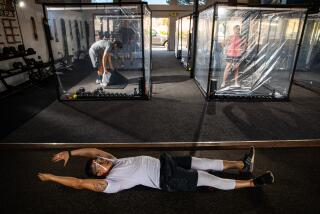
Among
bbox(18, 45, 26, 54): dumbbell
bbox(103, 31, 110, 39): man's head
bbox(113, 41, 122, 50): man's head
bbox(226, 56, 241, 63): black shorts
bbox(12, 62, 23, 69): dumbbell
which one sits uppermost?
bbox(103, 31, 110, 39): man's head

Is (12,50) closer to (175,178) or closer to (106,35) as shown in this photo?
(106,35)

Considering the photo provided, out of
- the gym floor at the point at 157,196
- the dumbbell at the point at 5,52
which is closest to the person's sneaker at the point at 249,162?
the gym floor at the point at 157,196

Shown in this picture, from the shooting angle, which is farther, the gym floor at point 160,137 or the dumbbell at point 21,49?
the dumbbell at point 21,49

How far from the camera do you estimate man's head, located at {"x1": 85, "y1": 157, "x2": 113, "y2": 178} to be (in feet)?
6.72

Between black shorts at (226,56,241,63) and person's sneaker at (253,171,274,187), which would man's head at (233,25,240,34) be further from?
person's sneaker at (253,171,274,187)

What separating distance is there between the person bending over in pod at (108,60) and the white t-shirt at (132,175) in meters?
3.94

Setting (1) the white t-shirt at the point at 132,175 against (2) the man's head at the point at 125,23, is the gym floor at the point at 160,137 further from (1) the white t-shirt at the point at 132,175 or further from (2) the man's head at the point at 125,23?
(2) the man's head at the point at 125,23

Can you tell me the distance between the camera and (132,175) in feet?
6.83

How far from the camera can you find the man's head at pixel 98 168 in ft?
6.72

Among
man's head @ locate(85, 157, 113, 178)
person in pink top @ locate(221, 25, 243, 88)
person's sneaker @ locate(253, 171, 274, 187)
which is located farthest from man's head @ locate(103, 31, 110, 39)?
person's sneaker @ locate(253, 171, 274, 187)

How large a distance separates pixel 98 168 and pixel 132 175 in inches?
12.7

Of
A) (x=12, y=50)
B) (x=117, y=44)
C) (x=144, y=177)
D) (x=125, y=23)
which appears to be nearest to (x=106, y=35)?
(x=117, y=44)

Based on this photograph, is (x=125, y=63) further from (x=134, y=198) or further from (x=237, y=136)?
(x=134, y=198)

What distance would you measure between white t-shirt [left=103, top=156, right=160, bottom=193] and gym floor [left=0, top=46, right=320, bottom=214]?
0.22 metres
